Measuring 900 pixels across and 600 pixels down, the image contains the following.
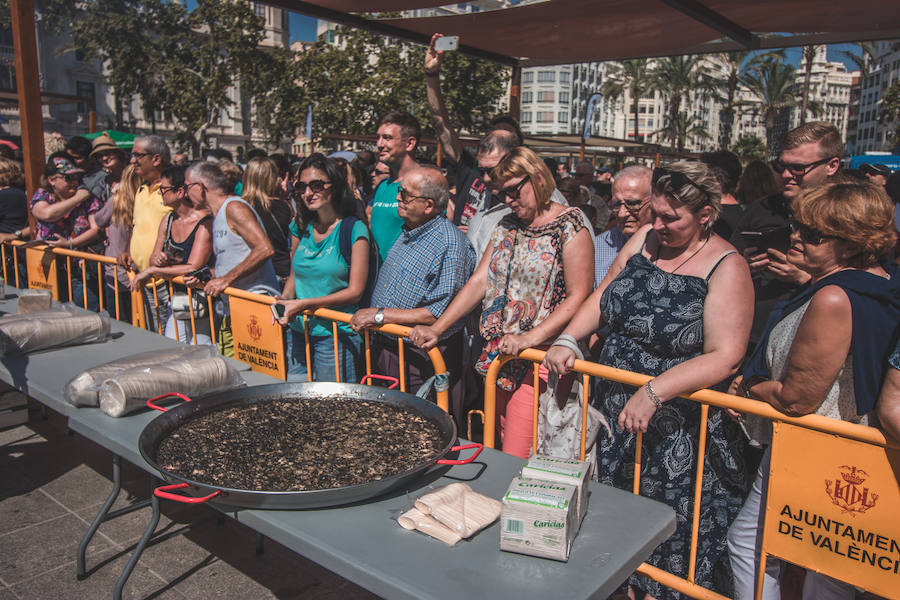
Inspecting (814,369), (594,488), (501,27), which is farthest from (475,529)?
(501,27)

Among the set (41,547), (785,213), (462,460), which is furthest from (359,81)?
(462,460)

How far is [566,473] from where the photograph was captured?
1853mm

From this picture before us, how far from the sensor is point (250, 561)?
10.6ft

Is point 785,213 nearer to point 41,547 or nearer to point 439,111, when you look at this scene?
point 439,111

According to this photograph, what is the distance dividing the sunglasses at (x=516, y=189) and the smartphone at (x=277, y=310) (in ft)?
4.58

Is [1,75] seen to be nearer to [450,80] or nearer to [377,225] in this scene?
[450,80]

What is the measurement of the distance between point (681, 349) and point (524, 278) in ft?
2.84

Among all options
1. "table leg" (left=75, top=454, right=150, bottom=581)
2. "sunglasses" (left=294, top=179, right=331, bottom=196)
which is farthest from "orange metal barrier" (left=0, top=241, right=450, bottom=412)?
"table leg" (left=75, top=454, right=150, bottom=581)

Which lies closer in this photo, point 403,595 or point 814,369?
point 403,595

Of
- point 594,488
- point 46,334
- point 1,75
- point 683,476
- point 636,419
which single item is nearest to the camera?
point 594,488

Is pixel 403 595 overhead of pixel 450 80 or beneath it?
beneath

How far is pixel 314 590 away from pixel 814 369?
7.50 ft

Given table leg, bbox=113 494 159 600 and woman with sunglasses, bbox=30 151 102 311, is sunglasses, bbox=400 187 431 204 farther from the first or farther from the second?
woman with sunglasses, bbox=30 151 102 311

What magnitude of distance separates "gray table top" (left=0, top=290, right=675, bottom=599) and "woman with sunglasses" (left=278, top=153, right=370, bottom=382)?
5.54 feet
